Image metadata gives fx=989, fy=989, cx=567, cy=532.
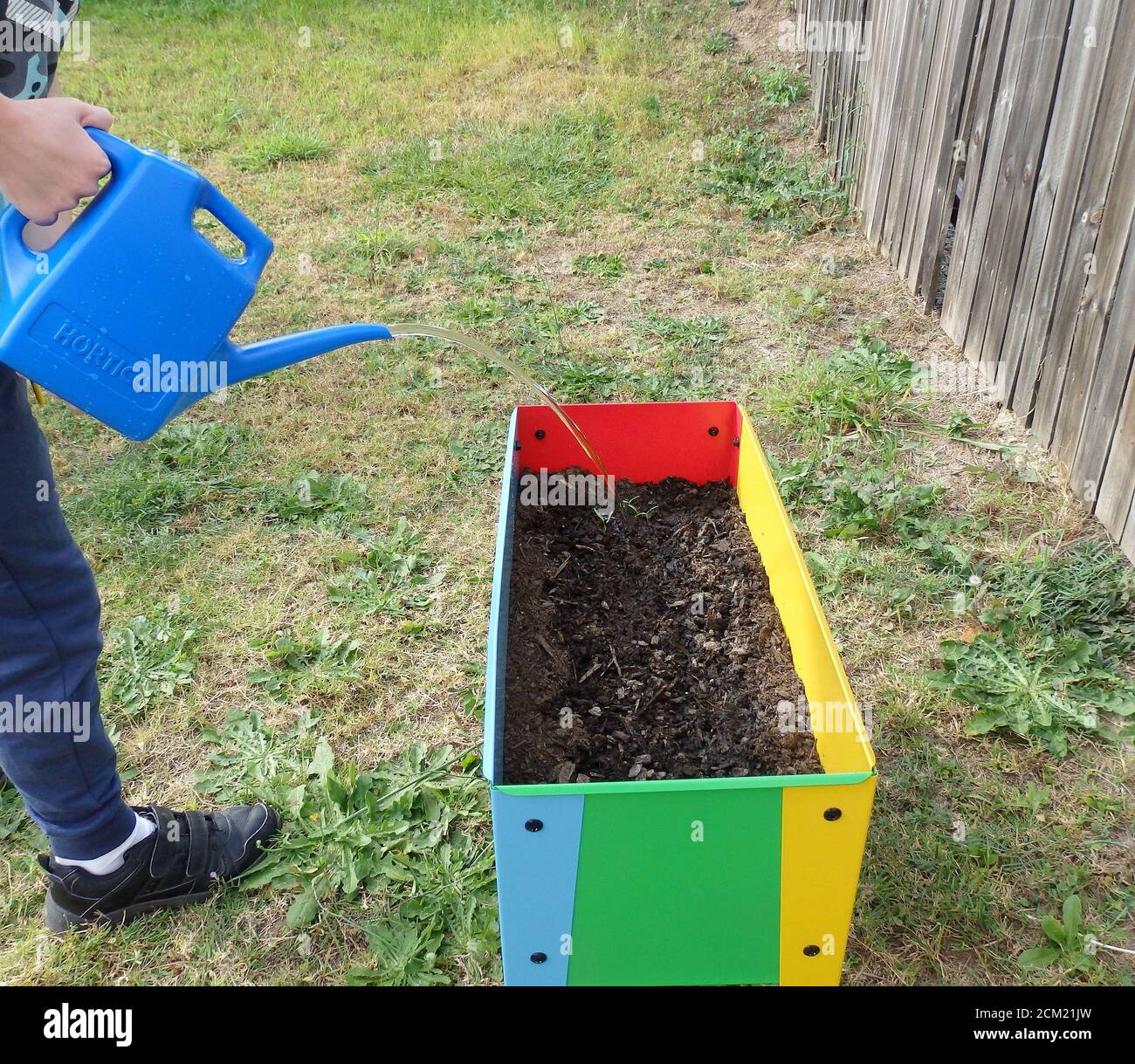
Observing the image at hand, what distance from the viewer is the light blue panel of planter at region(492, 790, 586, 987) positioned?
147cm

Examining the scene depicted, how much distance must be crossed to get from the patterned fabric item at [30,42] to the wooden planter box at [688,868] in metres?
1.15

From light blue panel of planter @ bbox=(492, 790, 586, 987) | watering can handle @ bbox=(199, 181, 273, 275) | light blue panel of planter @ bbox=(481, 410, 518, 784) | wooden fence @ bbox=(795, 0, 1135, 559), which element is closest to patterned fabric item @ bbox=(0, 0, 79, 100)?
watering can handle @ bbox=(199, 181, 273, 275)

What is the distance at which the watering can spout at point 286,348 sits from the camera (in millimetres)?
1716

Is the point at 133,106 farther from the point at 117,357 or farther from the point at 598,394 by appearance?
the point at 117,357

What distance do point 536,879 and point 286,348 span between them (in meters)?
1.00

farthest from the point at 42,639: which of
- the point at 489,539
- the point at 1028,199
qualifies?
the point at 1028,199

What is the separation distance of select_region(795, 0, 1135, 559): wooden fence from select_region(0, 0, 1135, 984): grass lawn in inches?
6.1

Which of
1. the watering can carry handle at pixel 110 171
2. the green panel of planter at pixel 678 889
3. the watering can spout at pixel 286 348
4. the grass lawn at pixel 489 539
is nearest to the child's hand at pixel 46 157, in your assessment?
the watering can carry handle at pixel 110 171

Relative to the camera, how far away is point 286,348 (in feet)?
5.74

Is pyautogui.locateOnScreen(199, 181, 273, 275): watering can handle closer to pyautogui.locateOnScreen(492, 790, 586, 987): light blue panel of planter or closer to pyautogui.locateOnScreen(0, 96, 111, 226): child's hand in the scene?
pyautogui.locateOnScreen(0, 96, 111, 226): child's hand

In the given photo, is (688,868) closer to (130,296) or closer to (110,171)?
(130,296)

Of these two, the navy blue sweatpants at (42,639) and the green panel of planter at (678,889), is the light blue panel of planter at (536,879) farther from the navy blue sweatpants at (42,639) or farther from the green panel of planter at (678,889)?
the navy blue sweatpants at (42,639)

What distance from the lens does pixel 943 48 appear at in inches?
137
